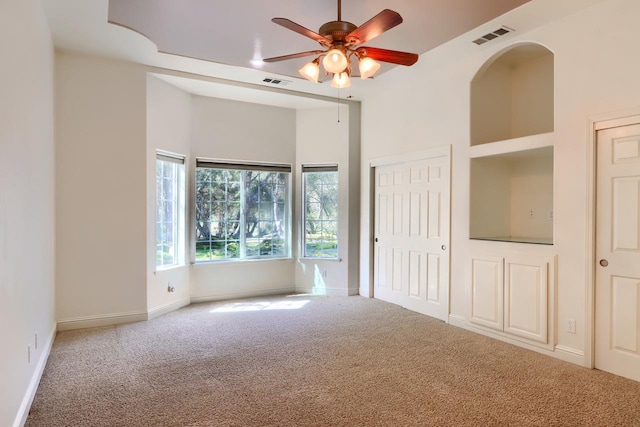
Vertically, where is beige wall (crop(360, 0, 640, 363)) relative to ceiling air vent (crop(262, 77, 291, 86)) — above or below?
below

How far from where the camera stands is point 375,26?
2.49m

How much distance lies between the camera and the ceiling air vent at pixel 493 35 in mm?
3518

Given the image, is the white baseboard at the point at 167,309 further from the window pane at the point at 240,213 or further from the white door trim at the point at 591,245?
the white door trim at the point at 591,245

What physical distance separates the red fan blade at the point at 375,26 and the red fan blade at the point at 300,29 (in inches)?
6.6

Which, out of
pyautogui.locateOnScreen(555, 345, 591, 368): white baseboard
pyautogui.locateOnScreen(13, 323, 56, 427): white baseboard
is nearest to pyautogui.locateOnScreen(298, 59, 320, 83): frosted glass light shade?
pyautogui.locateOnScreen(13, 323, 56, 427): white baseboard

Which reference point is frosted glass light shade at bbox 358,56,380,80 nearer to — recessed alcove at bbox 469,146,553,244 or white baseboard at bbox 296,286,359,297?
recessed alcove at bbox 469,146,553,244

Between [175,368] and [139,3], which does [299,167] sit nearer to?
[139,3]

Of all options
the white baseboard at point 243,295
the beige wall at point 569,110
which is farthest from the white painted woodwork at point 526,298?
the white baseboard at point 243,295

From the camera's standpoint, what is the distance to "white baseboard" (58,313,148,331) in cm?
404

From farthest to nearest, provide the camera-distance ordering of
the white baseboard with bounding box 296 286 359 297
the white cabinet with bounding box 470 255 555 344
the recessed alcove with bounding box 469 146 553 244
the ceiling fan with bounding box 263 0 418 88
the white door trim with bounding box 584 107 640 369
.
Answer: the white baseboard with bounding box 296 286 359 297 < the recessed alcove with bounding box 469 146 553 244 < the white cabinet with bounding box 470 255 555 344 < the white door trim with bounding box 584 107 640 369 < the ceiling fan with bounding box 263 0 418 88

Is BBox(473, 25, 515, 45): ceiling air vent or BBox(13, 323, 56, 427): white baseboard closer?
BBox(13, 323, 56, 427): white baseboard

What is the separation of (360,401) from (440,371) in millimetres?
856

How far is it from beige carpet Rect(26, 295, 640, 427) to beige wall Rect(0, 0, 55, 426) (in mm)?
374

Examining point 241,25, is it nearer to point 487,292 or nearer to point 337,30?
point 337,30
